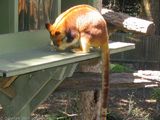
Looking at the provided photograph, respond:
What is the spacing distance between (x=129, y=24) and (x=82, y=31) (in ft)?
3.00

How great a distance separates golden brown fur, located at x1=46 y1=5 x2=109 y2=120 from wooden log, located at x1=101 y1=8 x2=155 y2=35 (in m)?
0.66

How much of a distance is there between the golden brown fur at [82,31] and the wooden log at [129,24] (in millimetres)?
662

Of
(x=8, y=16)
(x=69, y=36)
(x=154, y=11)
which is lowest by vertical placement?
(x=154, y=11)

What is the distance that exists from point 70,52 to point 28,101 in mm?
590

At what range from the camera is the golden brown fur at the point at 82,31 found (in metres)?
3.99

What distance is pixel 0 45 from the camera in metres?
3.81

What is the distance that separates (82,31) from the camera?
4.09 m

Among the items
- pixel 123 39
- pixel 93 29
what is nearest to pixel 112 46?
pixel 93 29

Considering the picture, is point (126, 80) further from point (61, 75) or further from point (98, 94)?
point (61, 75)

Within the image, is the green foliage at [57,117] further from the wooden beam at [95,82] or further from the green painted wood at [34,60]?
the green painted wood at [34,60]

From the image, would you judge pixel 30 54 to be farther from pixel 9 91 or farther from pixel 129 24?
pixel 129 24

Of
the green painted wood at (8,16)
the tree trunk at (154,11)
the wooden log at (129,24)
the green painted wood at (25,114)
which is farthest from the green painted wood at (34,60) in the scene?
the tree trunk at (154,11)

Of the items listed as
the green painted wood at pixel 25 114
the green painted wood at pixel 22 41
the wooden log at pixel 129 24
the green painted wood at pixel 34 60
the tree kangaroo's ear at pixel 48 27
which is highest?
the tree kangaroo's ear at pixel 48 27

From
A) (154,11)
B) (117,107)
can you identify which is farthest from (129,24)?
(154,11)
